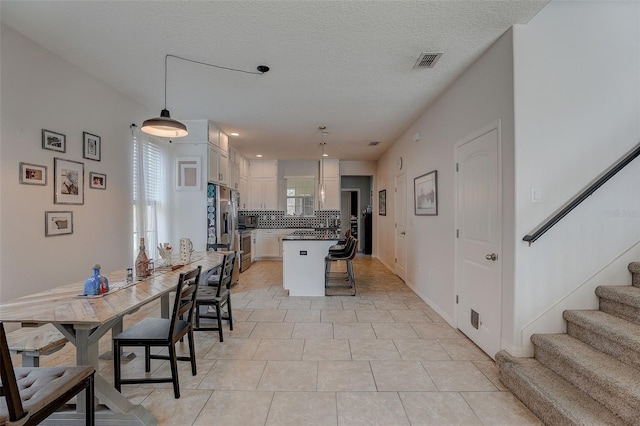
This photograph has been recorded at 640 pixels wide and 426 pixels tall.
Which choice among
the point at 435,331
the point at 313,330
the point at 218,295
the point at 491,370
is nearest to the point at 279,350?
the point at 313,330

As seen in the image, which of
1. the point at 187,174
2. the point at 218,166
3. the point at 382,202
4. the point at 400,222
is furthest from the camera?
the point at 382,202

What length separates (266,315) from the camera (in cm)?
A: 369

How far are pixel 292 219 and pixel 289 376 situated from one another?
233 inches

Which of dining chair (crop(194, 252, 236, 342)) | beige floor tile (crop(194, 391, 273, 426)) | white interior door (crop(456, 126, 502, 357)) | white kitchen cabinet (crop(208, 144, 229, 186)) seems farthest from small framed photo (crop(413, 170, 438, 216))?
white kitchen cabinet (crop(208, 144, 229, 186))

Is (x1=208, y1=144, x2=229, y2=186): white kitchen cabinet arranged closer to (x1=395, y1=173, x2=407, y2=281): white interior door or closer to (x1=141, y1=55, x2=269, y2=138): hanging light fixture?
(x1=141, y1=55, x2=269, y2=138): hanging light fixture

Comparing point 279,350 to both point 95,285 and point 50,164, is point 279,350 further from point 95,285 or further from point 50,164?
point 50,164

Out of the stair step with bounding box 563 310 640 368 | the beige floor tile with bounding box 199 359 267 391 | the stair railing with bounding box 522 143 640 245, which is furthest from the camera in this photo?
the beige floor tile with bounding box 199 359 267 391

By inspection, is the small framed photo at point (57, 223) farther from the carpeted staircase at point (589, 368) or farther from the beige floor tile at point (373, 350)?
the carpeted staircase at point (589, 368)

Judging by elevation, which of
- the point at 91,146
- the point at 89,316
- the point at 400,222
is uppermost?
the point at 91,146

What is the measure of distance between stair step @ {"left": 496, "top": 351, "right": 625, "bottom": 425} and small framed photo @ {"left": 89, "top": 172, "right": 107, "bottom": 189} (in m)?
4.36

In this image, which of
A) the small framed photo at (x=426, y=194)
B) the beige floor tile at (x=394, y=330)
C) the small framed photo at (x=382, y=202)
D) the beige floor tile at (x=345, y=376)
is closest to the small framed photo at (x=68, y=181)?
the beige floor tile at (x=345, y=376)

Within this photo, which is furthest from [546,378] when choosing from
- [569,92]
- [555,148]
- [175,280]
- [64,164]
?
[64,164]

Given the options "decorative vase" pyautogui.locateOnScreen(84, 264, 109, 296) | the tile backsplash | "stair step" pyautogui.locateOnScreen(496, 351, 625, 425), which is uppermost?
the tile backsplash

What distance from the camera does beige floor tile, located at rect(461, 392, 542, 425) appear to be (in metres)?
1.80
